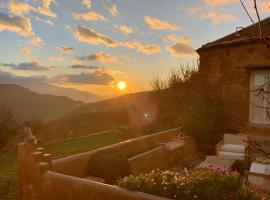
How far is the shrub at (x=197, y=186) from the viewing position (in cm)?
562

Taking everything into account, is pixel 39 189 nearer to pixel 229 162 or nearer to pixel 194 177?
pixel 194 177

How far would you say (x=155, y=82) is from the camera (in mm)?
27609

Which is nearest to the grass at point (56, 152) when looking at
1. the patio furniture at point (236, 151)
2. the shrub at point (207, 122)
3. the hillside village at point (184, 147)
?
the hillside village at point (184, 147)

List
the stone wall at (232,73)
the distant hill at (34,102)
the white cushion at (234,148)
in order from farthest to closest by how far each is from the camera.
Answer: the distant hill at (34,102) → the stone wall at (232,73) → the white cushion at (234,148)

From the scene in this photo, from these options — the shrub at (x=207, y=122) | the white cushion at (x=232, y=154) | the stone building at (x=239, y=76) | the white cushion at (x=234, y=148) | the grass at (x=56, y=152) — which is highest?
the stone building at (x=239, y=76)

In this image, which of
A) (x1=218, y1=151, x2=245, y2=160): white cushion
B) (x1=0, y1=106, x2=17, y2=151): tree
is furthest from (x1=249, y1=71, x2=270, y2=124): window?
(x1=0, y1=106, x2=17, y2=151): tree

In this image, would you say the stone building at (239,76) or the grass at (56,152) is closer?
the grass at (56,152)

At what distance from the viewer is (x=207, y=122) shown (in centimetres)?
1459

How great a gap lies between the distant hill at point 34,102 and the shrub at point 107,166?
2750 inches

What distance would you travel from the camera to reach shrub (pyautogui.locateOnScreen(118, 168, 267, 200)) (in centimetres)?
562

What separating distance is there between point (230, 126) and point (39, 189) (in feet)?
33.6

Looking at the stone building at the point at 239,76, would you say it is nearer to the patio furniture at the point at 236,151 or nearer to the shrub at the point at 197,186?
the patio furniture at the point at 236,151

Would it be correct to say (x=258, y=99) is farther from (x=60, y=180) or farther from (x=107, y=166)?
(x=60, y=180)

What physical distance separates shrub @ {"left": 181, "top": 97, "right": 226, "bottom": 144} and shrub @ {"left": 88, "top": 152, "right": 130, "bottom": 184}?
20.2ft
